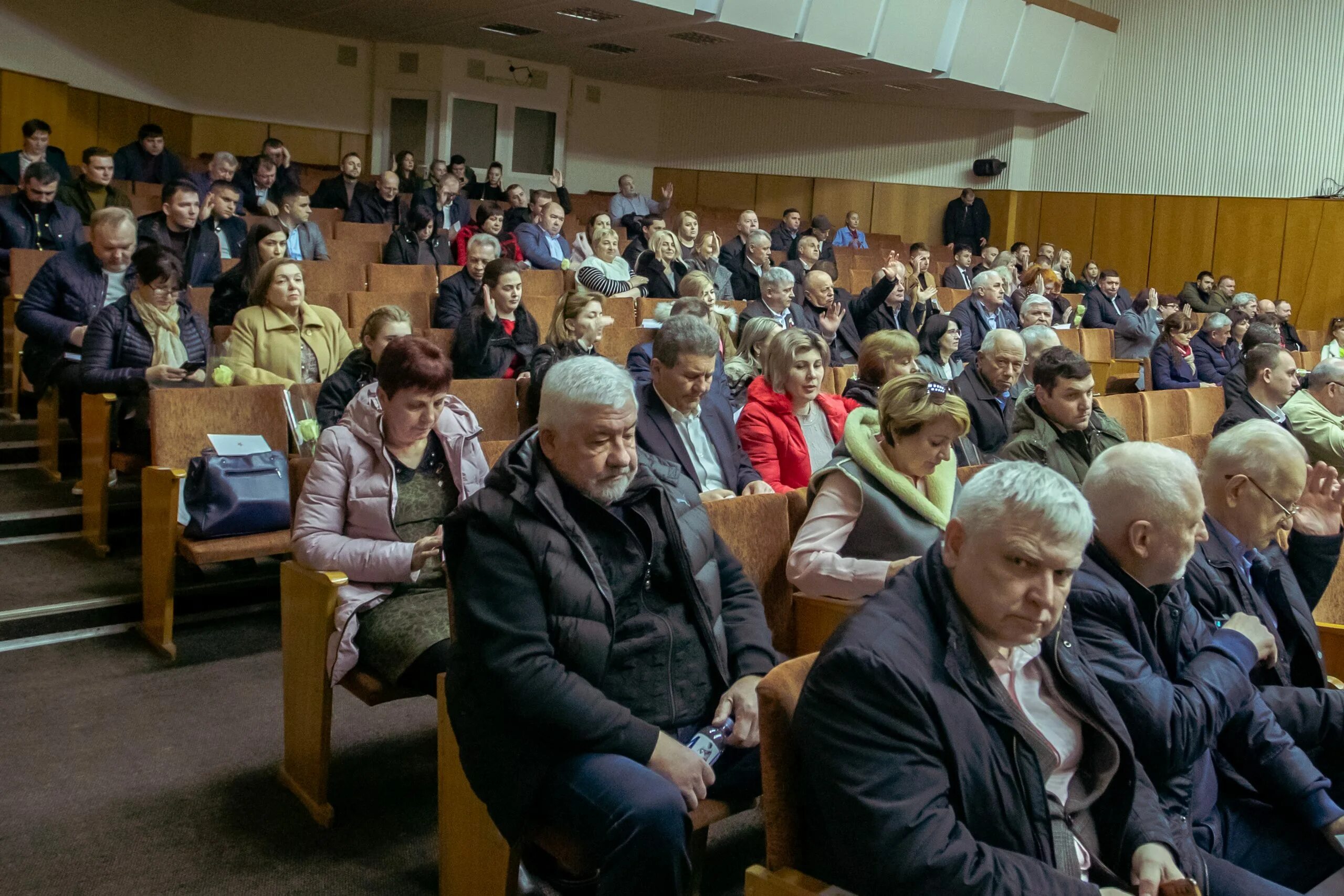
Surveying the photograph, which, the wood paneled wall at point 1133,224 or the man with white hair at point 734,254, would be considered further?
the wood paneled wall at point 1133,224

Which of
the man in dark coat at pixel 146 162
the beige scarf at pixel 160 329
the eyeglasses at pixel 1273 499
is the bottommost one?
the eyeglasses at pixel 1273 499

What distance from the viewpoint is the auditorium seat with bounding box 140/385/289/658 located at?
3.15 metres

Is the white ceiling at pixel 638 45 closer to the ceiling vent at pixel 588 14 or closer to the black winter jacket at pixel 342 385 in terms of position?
the ceiling vent at pixel 588 14

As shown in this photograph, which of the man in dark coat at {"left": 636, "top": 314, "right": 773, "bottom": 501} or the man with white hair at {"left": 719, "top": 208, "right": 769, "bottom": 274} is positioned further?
the man with white hair at {"left": 719, "top": 208, "right": 769, "bottom": 274}

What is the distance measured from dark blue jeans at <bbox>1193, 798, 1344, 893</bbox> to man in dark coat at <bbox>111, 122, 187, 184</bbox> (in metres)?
7.85

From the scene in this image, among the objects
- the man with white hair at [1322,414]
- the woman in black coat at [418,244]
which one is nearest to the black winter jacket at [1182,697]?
the man with white hair at [1322,414]

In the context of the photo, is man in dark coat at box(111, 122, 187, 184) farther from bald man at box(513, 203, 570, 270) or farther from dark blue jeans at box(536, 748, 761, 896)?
A: dark blue jeans at box(536, 748, 761, 896)

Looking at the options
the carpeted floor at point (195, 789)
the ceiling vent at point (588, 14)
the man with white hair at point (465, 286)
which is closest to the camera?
the carpeted floor at point (195, 789)

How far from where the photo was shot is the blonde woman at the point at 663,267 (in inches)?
263

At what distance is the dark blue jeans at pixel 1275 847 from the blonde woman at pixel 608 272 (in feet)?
14.0

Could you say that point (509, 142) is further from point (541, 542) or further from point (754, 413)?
point (541, 542)

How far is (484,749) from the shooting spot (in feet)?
5.78

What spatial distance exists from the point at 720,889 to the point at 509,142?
36.2 feet

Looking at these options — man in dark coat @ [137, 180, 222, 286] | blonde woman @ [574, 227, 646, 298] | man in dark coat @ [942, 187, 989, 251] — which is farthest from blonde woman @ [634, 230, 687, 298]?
man in dark coat @ [942, 187, 989, 251]
